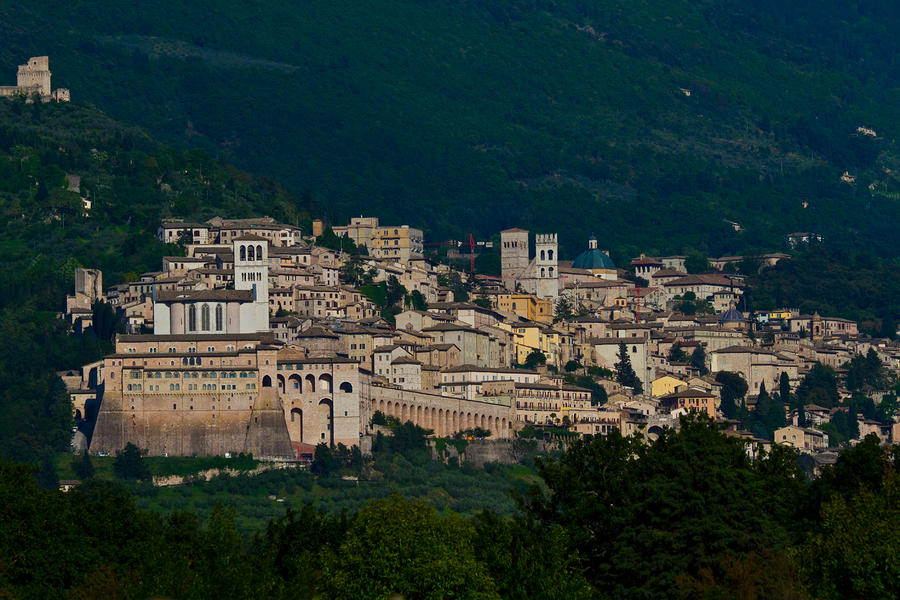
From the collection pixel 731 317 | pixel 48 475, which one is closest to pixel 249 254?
pixel 48 475

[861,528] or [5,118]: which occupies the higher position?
[5,118]

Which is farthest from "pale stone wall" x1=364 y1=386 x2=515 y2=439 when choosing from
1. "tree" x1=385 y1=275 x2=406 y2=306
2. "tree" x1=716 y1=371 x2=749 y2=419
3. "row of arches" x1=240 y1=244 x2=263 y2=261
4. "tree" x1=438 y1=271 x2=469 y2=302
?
"tree" x1=438 y1=271 x2=469 y2=302

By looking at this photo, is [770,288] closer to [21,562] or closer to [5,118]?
[5,118]

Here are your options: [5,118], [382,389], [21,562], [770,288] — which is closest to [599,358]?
[382,389]

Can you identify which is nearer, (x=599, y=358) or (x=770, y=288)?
(x=599, y=358)

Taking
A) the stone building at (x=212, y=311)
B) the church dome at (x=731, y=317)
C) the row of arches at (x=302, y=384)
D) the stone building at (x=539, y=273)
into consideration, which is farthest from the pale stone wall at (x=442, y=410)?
the church dome at (x=731, y=317)

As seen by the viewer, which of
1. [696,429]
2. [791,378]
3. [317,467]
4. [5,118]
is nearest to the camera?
[696,429]

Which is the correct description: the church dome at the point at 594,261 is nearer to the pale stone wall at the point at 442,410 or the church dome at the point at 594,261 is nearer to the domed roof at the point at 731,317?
the domed roof at the point at 731,317
